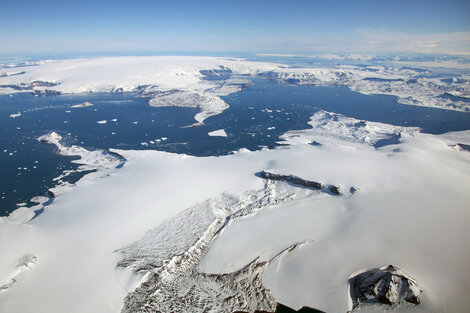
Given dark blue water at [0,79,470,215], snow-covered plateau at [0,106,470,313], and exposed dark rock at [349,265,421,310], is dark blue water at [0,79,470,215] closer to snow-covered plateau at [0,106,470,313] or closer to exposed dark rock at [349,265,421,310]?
snow-covered plateau at [0,106,470,313]

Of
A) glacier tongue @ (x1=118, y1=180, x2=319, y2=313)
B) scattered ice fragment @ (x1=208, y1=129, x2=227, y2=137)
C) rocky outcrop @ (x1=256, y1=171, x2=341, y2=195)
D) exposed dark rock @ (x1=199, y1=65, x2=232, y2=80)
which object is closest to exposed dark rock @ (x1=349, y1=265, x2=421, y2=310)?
glacier tongue @ (x1=118, y1=180, x2=319, y2=313)

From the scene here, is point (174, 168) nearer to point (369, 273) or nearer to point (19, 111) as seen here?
point (369, 273)

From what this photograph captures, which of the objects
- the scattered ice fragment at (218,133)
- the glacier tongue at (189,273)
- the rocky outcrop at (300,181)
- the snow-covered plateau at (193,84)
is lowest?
the glacier tongue at (189,273)

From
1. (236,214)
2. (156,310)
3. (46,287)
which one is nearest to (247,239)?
(236,214)

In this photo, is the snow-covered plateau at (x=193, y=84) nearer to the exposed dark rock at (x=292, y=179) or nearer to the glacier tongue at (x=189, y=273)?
the exposed dark rock at (x=292, y=179)

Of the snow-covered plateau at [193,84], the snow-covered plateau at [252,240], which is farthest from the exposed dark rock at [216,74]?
the snow-covered plateau at [252,240]

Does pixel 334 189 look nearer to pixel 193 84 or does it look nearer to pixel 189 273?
pixel 189 273

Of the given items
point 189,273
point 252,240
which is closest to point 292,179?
point 252,240
